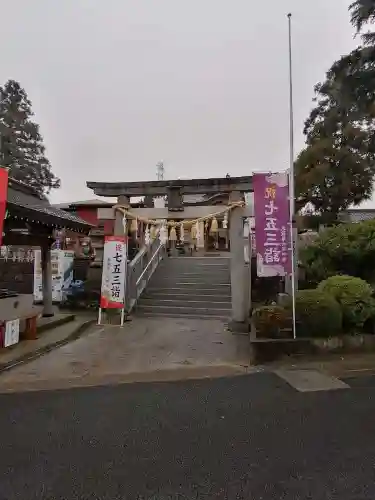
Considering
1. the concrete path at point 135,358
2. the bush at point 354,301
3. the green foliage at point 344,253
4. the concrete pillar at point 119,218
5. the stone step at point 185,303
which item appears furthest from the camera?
the stone step at point 185,303

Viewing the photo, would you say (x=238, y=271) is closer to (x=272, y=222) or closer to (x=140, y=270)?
(x=272, y=222)

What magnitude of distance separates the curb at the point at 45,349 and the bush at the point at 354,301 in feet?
20.5

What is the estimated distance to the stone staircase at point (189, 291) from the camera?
14.0 meters

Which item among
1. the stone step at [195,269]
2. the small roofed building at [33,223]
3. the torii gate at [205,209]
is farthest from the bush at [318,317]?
the stone step at [195,269]

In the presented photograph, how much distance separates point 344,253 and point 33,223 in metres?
8.69

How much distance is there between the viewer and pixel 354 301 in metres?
8.43

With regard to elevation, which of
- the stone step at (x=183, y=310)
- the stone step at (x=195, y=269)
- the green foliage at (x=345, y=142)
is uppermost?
the green foliage at (x=345, y=142)

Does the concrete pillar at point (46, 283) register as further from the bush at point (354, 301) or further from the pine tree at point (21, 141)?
the pine tree at point (21, 141)

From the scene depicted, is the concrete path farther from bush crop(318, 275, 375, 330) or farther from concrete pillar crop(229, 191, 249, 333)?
bush crop(318, 275, 375, 330)

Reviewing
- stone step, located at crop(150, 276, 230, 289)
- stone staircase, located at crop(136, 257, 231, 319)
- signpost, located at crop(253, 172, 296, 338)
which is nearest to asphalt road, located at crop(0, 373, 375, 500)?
signpost, located at crop(253, 172, 296, 338)

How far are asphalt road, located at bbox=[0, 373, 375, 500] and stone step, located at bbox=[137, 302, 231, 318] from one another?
7.62 metres

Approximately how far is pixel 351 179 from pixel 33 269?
599 inches

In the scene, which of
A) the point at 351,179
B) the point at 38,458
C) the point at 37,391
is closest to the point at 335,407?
the point at 38,458

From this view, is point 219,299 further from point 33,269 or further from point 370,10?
point 370,10
